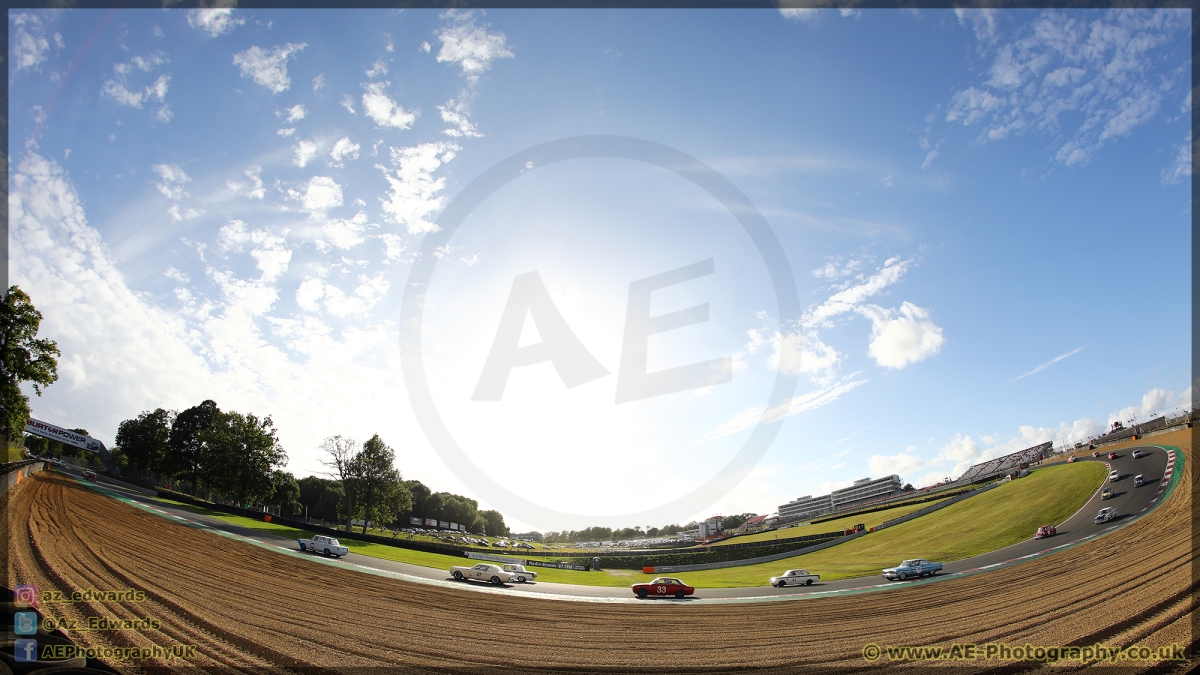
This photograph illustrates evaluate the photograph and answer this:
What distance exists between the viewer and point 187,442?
292 feet

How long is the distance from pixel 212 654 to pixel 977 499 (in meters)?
89.8

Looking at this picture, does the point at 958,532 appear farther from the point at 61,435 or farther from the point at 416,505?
the point at 61,435

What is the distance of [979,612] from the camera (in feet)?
63.3

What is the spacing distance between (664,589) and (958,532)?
46.3 metres

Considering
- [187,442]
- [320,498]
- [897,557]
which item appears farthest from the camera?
[320,498]

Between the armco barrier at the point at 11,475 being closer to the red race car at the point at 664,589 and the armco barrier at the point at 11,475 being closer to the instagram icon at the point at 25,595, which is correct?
the instagram icon at the point at 25,595

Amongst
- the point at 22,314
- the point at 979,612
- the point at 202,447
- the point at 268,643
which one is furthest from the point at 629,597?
the point at 202,447

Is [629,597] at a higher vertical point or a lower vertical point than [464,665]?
lower

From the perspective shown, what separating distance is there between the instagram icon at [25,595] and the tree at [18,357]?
3161 centimetres

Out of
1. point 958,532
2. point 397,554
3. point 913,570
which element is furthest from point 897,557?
point 397,554

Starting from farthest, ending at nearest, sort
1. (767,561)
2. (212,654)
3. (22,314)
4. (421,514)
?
(421,514) → (767,561) → (22,314) → (212,654)

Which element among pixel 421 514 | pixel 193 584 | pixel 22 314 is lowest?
pixel 421 514

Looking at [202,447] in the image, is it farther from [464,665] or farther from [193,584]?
[464,665]

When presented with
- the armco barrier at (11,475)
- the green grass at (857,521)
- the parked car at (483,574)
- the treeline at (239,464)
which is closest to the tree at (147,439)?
the treeline at (239,464)
